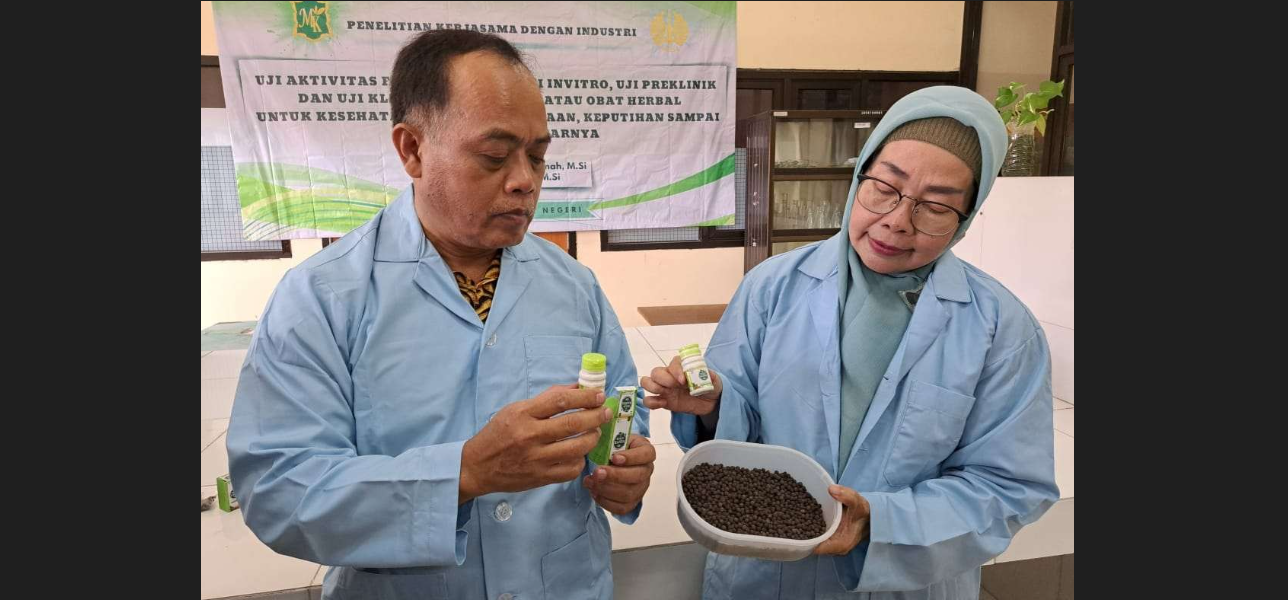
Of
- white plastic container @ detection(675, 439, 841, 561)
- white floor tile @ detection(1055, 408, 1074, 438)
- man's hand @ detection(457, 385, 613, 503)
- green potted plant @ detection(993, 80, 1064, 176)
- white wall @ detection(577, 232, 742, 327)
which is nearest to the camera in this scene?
man's hand @ detection(457, 385, 613, 503)

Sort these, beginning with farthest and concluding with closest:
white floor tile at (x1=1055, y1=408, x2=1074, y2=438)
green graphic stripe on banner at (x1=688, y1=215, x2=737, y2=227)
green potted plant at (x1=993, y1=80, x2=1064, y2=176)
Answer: green graphic stripe on banner at (x1=688, y1=215, x2=737, y2=227) → green potted plant at (x1=993, y1=80, x2=1064, y2=176) → white floor tile at (x1=1055, y1=408, x2=1074, y2=438)

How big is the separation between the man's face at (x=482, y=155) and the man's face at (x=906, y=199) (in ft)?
1.94

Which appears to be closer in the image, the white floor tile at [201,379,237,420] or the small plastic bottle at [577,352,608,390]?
the small plastic bottle at [577,352,608,390]

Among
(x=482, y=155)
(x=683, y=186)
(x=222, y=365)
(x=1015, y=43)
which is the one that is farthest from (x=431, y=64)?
(x=1015, y=43)

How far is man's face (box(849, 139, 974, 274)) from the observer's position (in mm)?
1062

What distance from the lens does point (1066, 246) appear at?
98.2 inches

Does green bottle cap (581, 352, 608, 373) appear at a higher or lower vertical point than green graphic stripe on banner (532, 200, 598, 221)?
lower

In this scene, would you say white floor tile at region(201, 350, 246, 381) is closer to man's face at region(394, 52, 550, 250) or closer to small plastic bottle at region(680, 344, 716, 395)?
man's face at region(394, 52, 550, 250)

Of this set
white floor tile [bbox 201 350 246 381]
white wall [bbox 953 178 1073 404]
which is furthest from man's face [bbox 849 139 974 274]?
white floor tile [bbox 201 350 246 381]

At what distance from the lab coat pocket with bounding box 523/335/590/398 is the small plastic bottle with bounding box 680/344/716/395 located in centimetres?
19

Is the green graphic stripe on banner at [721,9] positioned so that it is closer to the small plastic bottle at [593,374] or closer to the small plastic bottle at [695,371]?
the small plastic bottle at [695,371]

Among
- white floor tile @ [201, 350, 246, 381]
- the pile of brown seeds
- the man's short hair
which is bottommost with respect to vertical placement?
white floor tile @ [201, 350, 246, 381]

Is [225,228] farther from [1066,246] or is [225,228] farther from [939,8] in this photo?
[939,8]

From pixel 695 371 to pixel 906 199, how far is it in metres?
0.47
